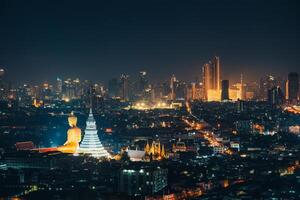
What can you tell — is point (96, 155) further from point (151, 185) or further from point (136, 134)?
point (136, 134)

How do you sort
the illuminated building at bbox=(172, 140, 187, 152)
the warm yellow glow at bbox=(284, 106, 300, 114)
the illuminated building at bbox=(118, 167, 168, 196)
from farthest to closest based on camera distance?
the warm yellow glow at bbox=(284, 106, 300, 114) < the illuminated building at bbox=(172, 140, 187, 152) < the illuminated building at bbox=(118, 167, 168, 196)

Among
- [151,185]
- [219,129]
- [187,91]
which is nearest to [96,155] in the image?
[151,185]

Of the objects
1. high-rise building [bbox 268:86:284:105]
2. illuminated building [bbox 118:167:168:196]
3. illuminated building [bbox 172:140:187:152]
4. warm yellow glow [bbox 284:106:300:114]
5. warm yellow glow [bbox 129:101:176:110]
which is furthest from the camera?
warm yellow glow [bbox 129:101:176:110]

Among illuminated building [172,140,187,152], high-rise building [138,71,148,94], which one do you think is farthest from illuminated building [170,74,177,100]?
illuminated building [172,140,187,152]

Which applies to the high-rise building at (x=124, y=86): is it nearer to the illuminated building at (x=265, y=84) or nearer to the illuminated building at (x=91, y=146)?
the illuminated building at (x=265, y=84)

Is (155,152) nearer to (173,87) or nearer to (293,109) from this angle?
(293,109)

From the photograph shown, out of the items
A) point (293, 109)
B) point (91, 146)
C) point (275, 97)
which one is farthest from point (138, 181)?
point (275, 97)

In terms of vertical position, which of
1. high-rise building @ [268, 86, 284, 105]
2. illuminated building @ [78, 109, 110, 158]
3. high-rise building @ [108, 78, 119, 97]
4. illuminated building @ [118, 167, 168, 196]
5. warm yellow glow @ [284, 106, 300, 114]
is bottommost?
illuminated building @ [118, 167, 168, 196]

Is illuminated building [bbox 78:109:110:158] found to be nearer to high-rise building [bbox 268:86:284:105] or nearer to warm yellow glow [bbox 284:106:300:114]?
warm yellow glow [bbox 284:106:300:114]

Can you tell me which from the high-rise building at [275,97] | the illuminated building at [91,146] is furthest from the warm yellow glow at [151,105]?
the illuminated building at [91,146]
